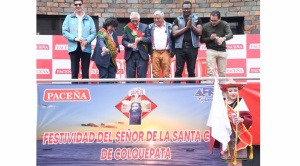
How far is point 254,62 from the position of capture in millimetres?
11656

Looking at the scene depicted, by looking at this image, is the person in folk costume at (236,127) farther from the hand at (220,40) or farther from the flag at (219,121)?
the hand at (220,40)

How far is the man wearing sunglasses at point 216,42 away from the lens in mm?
9297

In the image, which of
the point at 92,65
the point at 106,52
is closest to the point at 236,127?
the point at 106,52

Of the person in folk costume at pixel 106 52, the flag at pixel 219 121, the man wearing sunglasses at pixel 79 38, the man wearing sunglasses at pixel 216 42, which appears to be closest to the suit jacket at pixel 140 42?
the person in folk costume at pixel 106 52

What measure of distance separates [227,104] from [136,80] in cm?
117

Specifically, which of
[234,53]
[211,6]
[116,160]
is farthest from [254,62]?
[116,160]

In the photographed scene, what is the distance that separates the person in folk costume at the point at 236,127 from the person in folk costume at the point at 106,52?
159 centimetres

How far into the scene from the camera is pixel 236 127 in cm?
848

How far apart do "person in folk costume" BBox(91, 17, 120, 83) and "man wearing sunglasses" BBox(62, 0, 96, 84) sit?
0.11 m

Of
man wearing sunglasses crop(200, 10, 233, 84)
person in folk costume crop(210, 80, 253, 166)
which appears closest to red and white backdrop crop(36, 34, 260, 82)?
man wearing sunglasses crop(200, 10, 233, 84)

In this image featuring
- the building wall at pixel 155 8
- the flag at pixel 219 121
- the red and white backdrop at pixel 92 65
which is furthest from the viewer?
the building wall at pixel 155 8

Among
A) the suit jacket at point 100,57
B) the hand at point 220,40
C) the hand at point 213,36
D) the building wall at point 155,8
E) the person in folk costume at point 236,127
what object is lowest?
the person in folk costume at point 236,127

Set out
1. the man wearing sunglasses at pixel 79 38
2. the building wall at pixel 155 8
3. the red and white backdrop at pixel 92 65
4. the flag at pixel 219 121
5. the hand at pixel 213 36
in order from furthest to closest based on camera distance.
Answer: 1. the building wall at pixel 155 8
2. the red and white backdrop at pixel 92 65
3. the hand at pixel 213 36
4. the man wearing sunglasses at pixel 79 38
5. the flag at pixel 219 121
